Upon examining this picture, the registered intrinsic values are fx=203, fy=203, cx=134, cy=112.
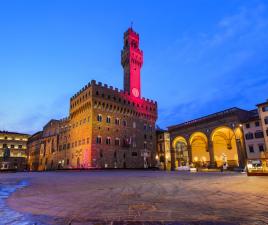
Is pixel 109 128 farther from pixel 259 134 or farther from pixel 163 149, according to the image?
pixel 259 134

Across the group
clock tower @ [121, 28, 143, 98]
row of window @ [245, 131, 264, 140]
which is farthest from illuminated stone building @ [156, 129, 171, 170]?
row of window @ [245, 131, 264, 140]

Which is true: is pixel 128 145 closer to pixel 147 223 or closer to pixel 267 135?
pixel 267 135

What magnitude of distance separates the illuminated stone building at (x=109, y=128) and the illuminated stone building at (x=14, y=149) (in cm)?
2280

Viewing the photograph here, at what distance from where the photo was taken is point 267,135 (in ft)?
118

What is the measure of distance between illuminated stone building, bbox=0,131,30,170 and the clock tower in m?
56.4

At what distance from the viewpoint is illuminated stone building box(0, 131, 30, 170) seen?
80375 mm

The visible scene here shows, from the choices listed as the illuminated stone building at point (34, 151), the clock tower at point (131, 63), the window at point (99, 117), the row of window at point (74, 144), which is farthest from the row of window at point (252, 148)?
the illuminated stone building at point (34, 151)

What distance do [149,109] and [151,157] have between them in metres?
14.2

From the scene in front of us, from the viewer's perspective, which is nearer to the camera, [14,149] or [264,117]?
[264,117]

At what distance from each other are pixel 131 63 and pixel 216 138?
31.6 metres

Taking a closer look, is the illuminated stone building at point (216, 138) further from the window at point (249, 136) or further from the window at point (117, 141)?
the window at point (117, 141)

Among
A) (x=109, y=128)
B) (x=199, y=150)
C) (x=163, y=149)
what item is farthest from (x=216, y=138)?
(x=109, y=128)

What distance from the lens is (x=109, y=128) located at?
167 feet

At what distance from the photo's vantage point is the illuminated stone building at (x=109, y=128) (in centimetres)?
4828
